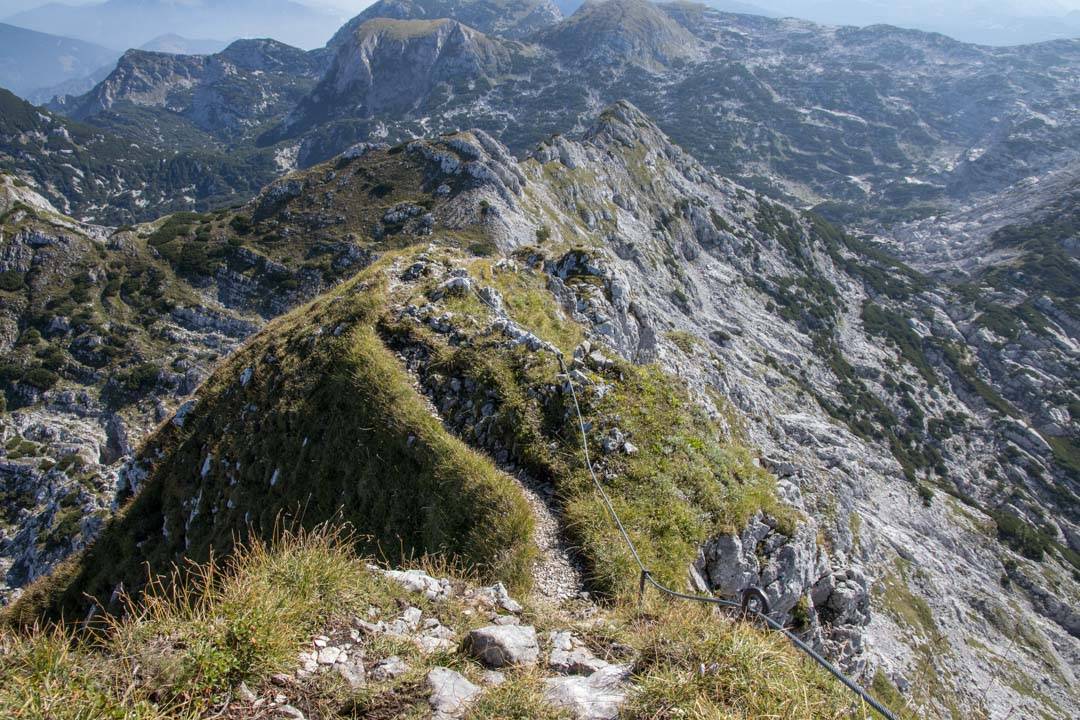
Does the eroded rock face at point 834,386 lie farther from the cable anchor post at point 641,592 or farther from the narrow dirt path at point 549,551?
the narrow dirt path at point 549,551

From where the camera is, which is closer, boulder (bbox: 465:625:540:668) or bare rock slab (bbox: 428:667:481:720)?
bare rock slab (bbox: 428:667:481:720)

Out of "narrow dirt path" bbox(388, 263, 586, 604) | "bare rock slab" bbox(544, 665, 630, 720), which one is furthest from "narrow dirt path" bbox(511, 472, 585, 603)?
"bare rock slab" bbox(544, 665, 630, 720)

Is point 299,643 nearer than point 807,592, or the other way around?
point 299,643

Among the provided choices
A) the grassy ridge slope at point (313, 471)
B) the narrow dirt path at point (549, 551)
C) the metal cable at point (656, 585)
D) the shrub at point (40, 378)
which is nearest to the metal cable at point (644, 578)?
the metal cable at point (656, 585)

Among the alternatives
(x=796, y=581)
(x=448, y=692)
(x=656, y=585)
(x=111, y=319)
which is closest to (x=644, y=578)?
(x=656, y=585)

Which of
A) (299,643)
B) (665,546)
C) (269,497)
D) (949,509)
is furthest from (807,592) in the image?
(949,509)

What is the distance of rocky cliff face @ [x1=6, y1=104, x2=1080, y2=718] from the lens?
11.9 metres

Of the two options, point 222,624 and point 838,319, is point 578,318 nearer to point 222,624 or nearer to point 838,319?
point 222,624

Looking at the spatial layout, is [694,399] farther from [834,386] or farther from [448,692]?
[834,386]

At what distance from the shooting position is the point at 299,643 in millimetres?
4973

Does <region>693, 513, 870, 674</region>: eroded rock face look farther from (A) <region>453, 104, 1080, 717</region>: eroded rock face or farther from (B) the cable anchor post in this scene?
(B) the cable anchor post

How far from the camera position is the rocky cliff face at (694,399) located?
11891 mm

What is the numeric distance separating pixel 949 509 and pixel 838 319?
5384cm

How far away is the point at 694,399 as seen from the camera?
46.2ft
